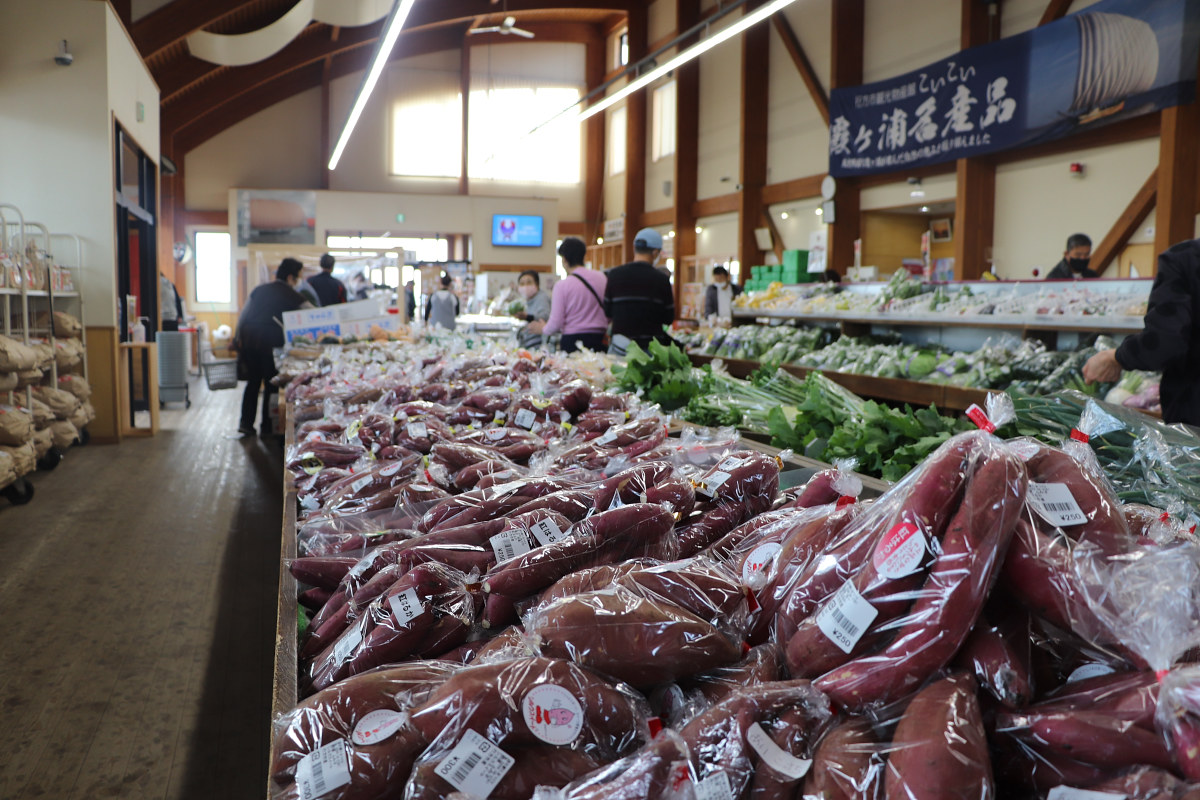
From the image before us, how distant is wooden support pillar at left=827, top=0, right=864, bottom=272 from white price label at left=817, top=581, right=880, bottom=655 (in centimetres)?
1050

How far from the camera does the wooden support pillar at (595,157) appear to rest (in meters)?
17.5

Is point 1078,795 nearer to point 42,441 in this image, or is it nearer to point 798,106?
point 42,441

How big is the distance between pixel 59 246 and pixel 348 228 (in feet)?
32.9

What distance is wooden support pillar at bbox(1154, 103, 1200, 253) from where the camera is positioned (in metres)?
6.77

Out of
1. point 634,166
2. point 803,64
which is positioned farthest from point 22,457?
point 634,166

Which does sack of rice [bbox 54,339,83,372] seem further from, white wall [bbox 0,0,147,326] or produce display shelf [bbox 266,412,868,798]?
produce display shelf [bbox 266,412,868,798]

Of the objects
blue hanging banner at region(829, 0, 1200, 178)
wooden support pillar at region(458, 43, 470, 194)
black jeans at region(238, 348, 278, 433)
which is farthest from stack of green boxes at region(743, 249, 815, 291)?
wooden support pillar at region(458, 43, 470, 194)

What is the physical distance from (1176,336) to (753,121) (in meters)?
10.9

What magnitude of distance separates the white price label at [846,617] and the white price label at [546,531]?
544 millimetres

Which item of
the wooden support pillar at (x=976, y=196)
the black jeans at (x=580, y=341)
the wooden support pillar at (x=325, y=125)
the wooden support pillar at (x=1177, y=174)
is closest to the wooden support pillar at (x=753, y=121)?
the wooden support pillar at (x=976, y=196)

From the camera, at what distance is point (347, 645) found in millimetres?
1176

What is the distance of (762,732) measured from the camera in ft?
2.67

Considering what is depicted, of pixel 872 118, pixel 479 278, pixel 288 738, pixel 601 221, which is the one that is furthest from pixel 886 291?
pixel 601 221

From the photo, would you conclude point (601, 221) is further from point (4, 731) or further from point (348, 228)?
point (4, 731)
